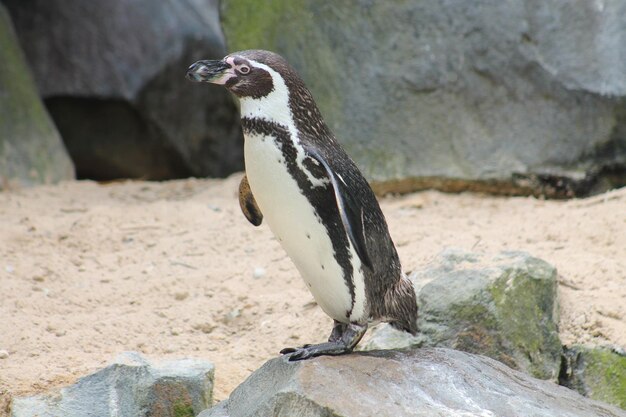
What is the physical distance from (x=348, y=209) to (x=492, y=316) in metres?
0.91

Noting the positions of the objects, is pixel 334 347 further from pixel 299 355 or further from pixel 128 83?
pixel 128 83

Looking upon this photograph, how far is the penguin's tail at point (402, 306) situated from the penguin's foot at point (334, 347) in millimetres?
124

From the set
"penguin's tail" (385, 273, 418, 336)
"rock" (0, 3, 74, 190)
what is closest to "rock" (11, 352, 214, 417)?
"penguin's tail" (385, 273, 418, 336)

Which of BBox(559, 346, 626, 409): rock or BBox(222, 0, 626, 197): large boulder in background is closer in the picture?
BBox(559, 346, 626, 409): rock

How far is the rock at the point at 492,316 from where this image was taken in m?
3.32

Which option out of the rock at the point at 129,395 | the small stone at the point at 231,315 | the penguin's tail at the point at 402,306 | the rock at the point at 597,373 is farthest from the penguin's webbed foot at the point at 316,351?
the small stone at the point at 231,315

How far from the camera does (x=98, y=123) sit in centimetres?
661

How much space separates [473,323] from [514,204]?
1624mm

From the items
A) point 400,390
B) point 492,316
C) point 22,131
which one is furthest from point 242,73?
point 22,131

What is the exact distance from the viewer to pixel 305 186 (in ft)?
8.85

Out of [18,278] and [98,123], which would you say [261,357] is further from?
[98,123]

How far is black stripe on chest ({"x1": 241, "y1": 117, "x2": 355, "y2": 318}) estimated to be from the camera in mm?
2686

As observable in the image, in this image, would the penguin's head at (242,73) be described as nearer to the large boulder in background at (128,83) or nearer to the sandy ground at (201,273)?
the sandy ground at (201,273)

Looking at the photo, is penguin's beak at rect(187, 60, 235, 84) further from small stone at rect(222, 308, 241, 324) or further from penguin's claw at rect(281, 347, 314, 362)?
small stone at rect(222, 308, 241, 324)
